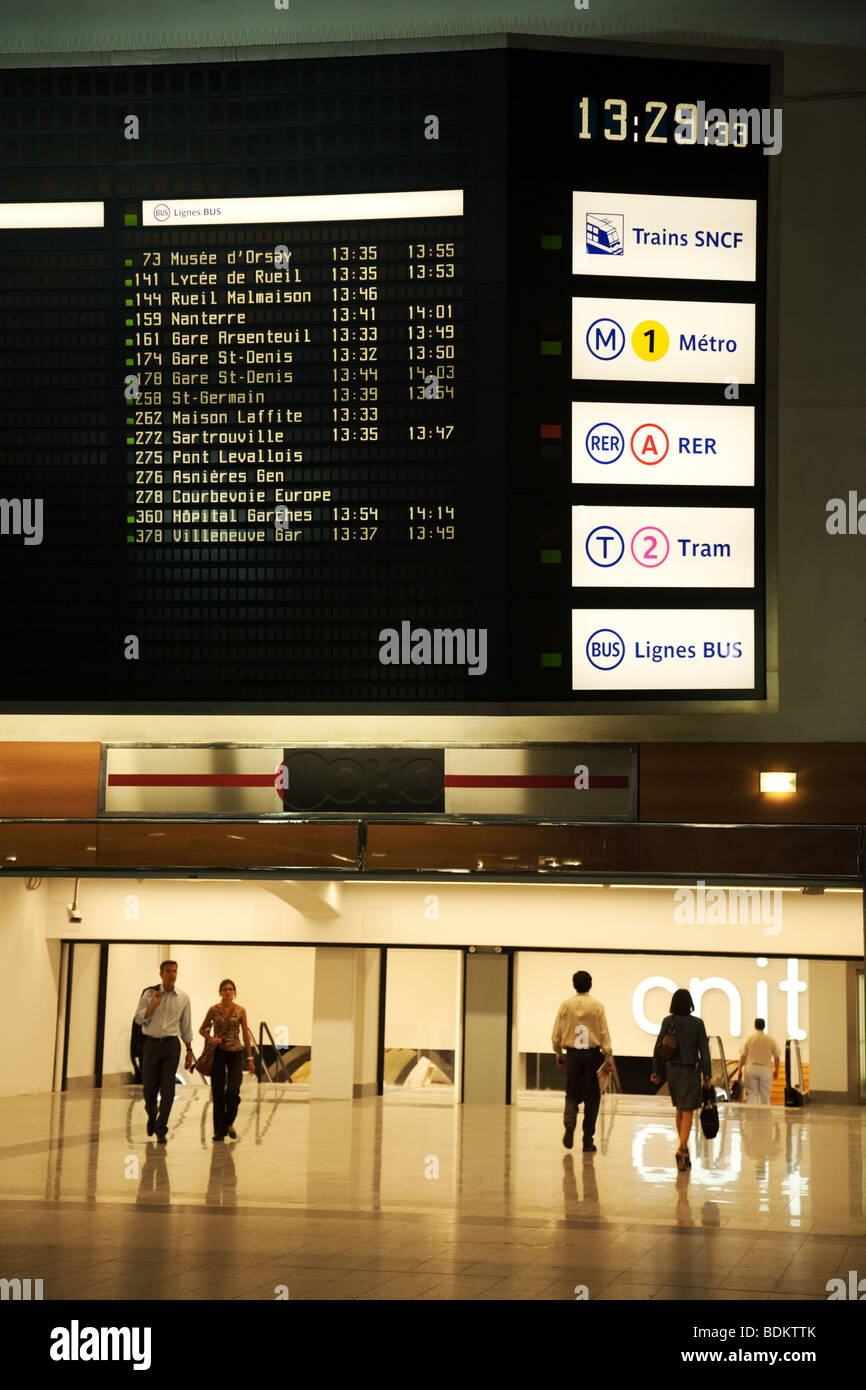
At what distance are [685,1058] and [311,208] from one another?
6.24 meters

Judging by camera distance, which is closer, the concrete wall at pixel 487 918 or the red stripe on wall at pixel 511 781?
the red stripe on wall at pixel 511 781

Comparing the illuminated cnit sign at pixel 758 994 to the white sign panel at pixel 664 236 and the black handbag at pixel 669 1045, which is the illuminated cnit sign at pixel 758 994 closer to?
the black handbag at pixel 669 1045

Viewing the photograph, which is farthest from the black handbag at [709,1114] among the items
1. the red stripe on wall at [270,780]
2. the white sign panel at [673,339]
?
the white sign panel at [673,339]

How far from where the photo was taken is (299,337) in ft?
24.2

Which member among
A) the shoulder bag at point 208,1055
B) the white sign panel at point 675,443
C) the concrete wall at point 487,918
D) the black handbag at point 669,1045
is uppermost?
the white sign panel at point 675,443

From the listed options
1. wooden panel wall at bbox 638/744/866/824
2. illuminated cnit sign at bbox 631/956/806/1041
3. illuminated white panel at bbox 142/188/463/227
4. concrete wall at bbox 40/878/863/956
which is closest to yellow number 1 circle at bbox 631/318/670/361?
illuminated white panel at bbox 142/188/463/227

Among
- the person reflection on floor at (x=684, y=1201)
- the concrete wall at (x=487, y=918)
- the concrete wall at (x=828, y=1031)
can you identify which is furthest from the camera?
the concrete wall at (x=828, y=1031)

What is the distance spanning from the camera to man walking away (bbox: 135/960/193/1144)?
11.3 meters

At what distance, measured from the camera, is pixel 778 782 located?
8523mm

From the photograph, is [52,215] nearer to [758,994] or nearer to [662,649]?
[662,649]

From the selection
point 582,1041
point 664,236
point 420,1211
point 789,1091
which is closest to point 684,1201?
point 420,1211

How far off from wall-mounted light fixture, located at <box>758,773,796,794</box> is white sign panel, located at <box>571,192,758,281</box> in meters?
2.77

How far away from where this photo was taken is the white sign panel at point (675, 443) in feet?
24.6
